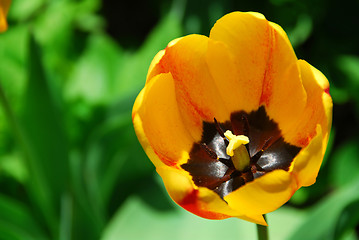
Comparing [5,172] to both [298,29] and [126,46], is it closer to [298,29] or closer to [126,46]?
[126,46]

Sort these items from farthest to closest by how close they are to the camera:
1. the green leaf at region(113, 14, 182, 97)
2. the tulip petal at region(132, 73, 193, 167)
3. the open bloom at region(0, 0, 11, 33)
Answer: the green leaf at region(113, 14, 182, 97) → the open bloom at region(0, 0, 11, 33) → the tulip petal at region(132, 73, 193, 167)

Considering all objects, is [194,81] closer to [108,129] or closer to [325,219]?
[325,219]

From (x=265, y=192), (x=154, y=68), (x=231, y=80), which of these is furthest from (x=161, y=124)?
(x=265, y=192)

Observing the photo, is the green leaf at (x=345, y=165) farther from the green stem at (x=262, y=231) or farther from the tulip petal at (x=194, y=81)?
the green stem at (x=262, y=231)

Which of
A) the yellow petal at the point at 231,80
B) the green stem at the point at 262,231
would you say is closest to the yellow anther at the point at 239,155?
the yellow petal at the point at 231,80

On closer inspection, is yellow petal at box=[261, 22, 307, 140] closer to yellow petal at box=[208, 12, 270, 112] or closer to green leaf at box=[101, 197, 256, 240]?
yellow petal at box=[208, 12, 270, 112]

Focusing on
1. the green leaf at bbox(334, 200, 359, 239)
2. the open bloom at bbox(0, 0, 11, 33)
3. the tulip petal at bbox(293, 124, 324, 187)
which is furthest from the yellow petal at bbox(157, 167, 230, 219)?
the open bloom at bbox(0, 0, 11, 33)

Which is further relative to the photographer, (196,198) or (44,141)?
(44,141)
